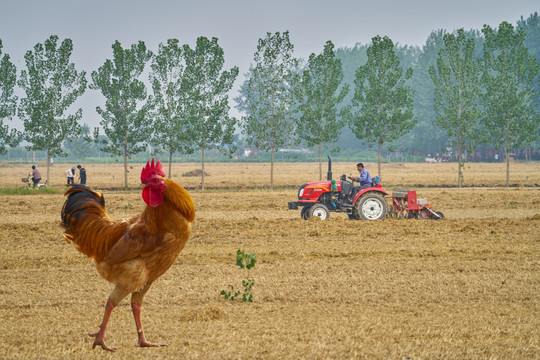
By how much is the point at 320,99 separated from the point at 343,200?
26047 millimetres

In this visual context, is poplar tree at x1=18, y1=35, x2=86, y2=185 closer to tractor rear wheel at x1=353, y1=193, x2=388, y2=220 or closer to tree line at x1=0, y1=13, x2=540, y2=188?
tree line at x1=0, y1=13, x2=540, y2=188

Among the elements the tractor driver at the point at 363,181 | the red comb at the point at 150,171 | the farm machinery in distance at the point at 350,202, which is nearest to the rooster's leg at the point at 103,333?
the red comb at the point at 150,171

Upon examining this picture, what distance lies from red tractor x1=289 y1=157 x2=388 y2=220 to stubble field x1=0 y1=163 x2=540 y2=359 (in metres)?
1.24

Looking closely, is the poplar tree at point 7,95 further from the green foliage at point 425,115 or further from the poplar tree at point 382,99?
the green foliage at point 425,115

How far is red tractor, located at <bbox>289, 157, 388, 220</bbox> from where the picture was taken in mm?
19719

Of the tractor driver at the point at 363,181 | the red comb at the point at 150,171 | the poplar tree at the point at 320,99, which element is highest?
the poplar tree at the point at 320,99

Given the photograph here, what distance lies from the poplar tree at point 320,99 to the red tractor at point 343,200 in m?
24.3

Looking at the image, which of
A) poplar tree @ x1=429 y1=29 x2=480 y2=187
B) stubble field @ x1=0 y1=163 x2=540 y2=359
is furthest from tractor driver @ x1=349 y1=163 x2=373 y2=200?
poplar tree @ x1=429 y1=29 x2=480 y2=187

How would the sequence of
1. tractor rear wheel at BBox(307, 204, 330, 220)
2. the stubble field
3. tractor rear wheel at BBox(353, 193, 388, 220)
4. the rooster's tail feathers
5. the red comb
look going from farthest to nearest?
tractor rear wheel at BBox(307, 204, 330, 220)
tractor rear wheel at BBox(353, 193, 388, 220)
the rooster's tail feathers
the stubble field
the red comb

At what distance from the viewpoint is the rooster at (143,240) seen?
7330mm

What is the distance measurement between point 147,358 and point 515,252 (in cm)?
981

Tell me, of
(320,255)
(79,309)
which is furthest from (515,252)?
(79,309)

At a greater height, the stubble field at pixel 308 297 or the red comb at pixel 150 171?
the red comb at pixel 150 171

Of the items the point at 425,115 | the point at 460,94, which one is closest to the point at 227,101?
the point at 460,94
